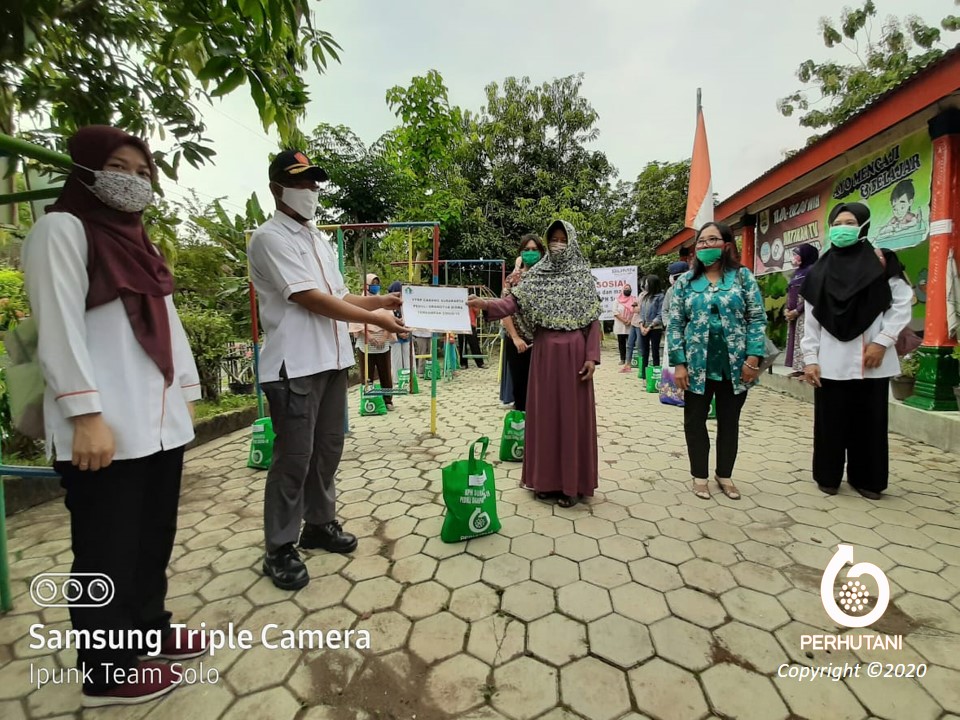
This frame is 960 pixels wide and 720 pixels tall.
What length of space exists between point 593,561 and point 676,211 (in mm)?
15659

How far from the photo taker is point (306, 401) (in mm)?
2139

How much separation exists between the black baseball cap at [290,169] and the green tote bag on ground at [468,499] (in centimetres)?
155

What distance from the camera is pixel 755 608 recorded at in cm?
201

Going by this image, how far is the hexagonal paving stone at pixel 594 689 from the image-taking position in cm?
153

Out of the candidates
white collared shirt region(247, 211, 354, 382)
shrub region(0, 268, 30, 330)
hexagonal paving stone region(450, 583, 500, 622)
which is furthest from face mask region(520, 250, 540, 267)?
shrub region(0, 268, 30, 330)

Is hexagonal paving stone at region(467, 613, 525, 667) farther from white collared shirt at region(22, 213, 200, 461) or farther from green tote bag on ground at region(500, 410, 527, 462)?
green tote bag on ground at region(500, 410, 527, 462)

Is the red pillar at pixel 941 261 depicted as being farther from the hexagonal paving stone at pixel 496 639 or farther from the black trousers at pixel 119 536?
the black trousers at pixel 119 536

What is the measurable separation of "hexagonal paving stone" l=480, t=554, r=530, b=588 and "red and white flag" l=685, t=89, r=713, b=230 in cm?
640

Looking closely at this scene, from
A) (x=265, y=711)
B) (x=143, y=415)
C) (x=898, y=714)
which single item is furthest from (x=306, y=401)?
(x=898, y=714)

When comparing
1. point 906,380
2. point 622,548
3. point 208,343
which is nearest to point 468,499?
point 622,548

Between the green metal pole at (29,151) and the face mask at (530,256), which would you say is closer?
the green metal pole at (29,151)

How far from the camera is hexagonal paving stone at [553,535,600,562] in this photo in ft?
8.04

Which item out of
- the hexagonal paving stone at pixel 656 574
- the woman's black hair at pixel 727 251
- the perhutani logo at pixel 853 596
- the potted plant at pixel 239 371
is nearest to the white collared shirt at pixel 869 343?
the woman's black hair at pixel 727 251

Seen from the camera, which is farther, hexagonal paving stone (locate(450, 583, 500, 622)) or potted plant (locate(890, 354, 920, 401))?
potted plant (locate(890, 354, 920, 401))
